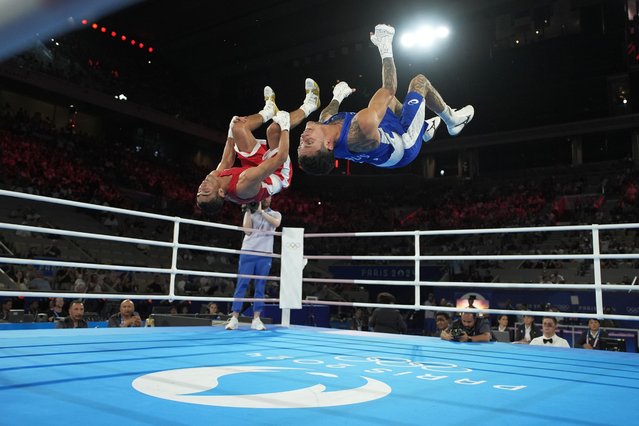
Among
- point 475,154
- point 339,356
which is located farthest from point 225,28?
point 339,356

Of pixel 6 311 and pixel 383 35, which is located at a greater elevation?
pixel 383 35

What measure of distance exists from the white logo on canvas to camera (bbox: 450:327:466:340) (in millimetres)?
1823

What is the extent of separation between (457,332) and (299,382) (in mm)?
2144

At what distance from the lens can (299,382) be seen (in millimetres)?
2010

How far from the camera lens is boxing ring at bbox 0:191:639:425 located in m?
1.52

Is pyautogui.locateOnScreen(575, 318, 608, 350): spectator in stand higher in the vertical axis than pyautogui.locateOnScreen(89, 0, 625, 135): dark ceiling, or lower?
lower

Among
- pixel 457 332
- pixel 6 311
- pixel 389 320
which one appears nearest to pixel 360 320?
pixel 389 320

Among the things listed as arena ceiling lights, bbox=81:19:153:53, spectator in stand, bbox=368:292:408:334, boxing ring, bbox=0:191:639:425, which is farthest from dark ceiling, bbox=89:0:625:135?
boxing ring, bbox=0:191:639:425

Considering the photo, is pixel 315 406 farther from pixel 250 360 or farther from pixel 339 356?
pixel 339 356

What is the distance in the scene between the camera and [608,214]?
15078mm

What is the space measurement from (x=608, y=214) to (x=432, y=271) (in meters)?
6.01

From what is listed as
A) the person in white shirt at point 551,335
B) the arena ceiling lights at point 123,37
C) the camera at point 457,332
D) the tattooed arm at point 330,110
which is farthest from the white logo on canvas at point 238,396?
the arena ceiling lights at point 123,37

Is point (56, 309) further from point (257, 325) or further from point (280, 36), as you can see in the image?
point (280, 36)

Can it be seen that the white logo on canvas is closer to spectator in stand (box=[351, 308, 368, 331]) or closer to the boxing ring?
the boxing ring
